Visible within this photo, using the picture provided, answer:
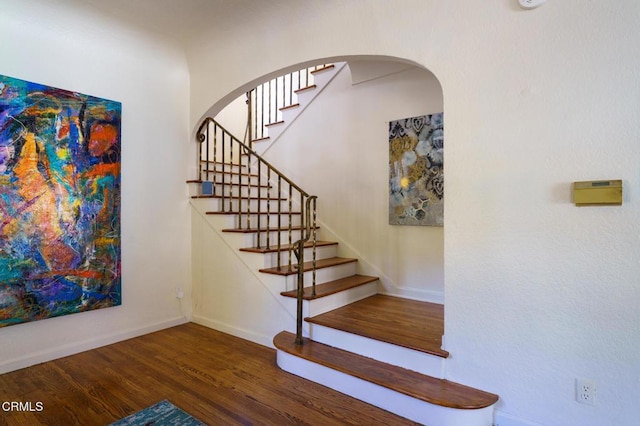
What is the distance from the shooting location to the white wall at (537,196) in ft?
5.32

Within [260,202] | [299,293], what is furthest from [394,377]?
[260,202]

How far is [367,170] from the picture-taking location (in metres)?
3.82

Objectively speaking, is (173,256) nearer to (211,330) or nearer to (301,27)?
(211,330)

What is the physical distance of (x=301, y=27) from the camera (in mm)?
2723

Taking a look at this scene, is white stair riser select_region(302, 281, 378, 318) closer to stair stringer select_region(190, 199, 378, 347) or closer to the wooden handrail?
stair stringer select_region(190, 199, 378, 347)

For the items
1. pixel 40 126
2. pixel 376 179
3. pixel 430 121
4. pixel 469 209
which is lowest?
pixel 469 209

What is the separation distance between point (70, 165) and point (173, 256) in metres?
1.29

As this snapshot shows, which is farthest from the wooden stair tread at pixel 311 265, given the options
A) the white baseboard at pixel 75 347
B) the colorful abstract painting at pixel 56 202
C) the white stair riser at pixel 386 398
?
the colorful abstract painting at pixel 56 202

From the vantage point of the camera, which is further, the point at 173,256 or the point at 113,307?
the point at 173,256

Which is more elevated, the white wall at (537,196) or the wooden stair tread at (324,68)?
the wooden stair tread at (324,68)

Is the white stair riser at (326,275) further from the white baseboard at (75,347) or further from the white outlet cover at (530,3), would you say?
the white outlet cover at (530,3)

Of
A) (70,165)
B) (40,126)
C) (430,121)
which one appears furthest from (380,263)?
(40,126)

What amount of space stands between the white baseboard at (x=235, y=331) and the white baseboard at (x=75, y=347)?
0.93 feet

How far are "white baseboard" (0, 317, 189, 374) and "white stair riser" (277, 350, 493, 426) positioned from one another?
5.26ft
